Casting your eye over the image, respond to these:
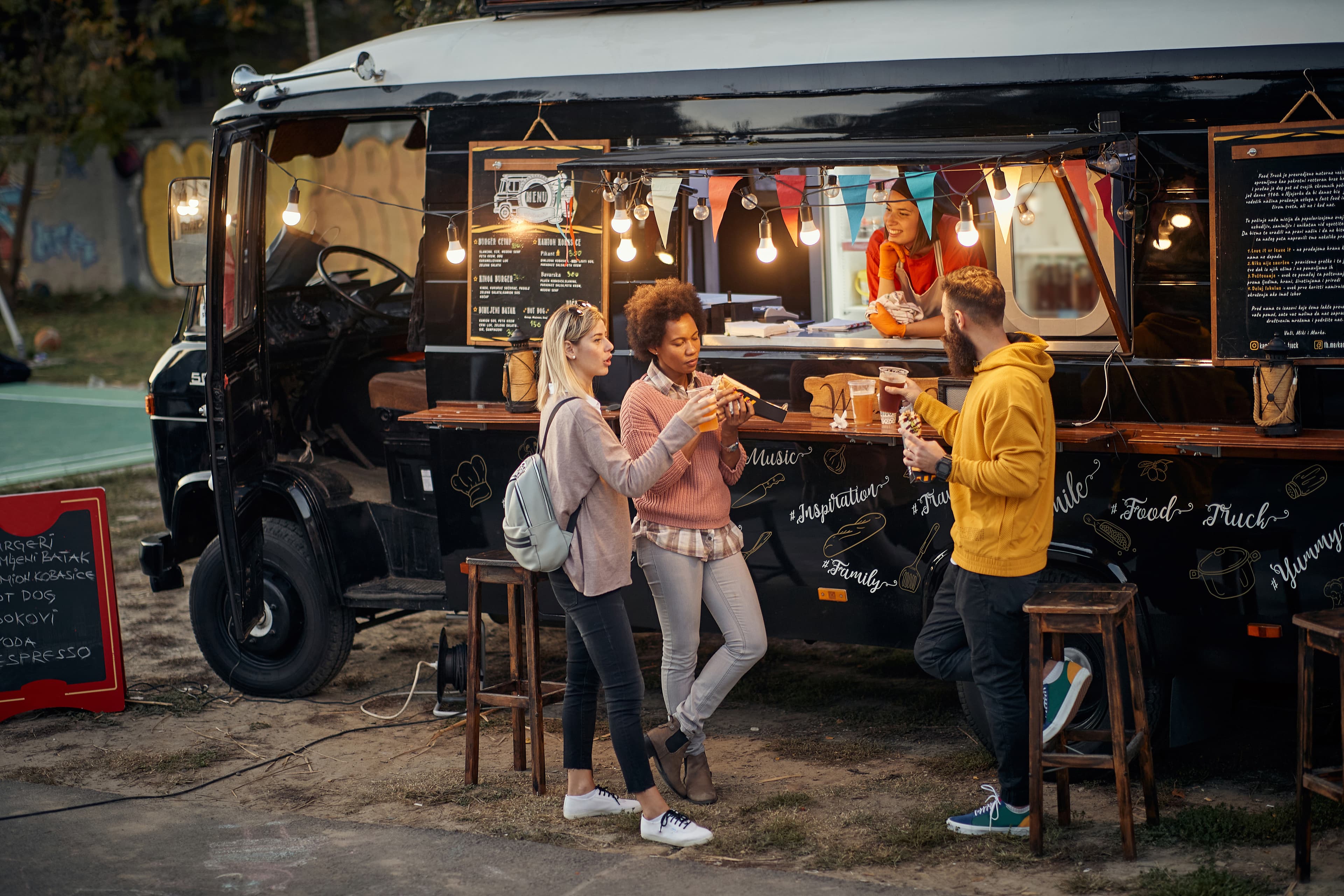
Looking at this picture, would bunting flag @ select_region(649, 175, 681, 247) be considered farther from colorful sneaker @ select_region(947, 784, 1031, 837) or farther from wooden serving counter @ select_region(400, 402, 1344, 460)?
colorful sneaker @ select_region(947, 784, 1031, 837)

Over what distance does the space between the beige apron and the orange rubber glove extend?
6.8 inches

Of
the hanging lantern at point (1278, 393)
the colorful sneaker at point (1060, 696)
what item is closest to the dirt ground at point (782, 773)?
the colorful sneaker at point (1060, 696)

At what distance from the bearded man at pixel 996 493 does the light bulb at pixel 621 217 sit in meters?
1.40

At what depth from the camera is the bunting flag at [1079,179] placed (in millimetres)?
4582

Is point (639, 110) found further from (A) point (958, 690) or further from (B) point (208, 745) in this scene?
(B) point (208, 745)

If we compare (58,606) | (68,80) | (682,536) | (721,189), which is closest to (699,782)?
(682,536)

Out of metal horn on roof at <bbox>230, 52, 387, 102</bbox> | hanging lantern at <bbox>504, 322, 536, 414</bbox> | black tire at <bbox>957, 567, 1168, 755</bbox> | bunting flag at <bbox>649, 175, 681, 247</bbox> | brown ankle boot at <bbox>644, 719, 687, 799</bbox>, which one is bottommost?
brown ankle boot at <bbox>644, 719, 687, 799</bbox>

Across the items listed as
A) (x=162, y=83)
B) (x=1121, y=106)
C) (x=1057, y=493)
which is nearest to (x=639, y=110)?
(x=1121, y=106)

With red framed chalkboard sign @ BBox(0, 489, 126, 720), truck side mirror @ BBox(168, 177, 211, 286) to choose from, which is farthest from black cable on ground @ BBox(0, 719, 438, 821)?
truck side mirror @ BBox(168, 177, 211, 286)

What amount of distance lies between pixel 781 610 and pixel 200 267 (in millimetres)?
2884

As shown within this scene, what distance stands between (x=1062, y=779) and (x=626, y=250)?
254 cm

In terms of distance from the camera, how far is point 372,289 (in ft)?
23.8

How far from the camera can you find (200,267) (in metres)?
5.89

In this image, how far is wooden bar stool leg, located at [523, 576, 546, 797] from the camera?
4910mm
